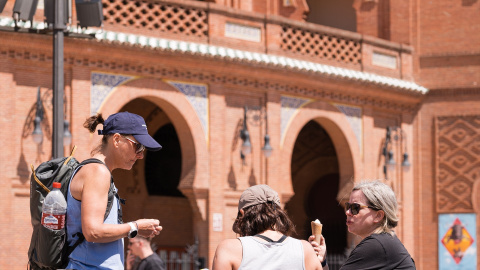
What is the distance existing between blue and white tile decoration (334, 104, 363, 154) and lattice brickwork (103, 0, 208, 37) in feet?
14.3

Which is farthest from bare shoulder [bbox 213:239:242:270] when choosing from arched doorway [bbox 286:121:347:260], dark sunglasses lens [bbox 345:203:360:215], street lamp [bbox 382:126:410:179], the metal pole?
arched doorway [bbox 286:121:347:260]

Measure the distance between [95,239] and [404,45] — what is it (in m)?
18.5

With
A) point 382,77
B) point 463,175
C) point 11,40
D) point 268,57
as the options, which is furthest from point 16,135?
point 463,175

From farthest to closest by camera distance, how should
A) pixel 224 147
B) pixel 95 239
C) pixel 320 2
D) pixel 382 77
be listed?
pixel 320 2 → pixel 382 77 → pixel 224 147 → pixel 95 239

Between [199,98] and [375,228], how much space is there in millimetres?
13435

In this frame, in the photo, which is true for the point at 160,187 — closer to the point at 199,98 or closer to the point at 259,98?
the point at 259,98

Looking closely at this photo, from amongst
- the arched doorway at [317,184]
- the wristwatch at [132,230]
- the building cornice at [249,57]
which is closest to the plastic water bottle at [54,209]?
the wristwatch at [132,230]

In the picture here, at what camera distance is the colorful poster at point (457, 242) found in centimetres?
2189

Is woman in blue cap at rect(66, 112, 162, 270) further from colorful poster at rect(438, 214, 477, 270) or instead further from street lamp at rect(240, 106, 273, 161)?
colorful poster at rect(438, 214, 477, 270)

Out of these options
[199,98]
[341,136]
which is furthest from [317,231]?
[341,136]

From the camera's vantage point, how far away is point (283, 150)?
64.6 feet

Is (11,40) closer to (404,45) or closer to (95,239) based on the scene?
(404,45)

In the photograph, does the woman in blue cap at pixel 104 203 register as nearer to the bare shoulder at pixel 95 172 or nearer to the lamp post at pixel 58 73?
the bare shoulder at pixel 95 172

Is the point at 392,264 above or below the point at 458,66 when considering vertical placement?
below
